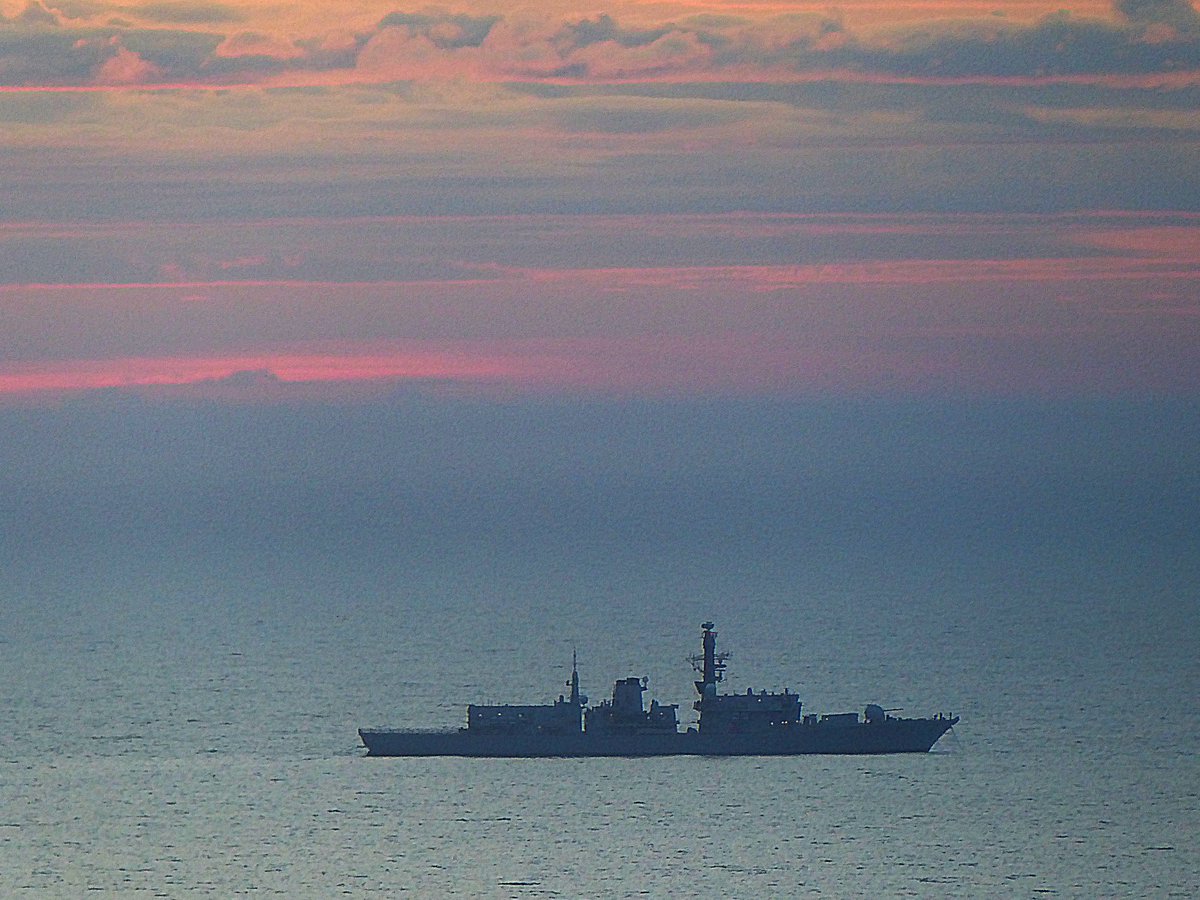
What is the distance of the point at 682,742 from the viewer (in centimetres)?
8081

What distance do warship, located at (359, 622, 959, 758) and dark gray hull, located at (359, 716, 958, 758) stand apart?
4 cm

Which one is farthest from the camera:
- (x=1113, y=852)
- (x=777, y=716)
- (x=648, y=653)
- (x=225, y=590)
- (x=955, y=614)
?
(x=225, y=590)

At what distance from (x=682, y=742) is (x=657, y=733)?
0.96 metres

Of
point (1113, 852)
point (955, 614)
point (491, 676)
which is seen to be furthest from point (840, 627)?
point (1113, 852)

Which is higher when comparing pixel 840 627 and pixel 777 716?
pixel 840 627

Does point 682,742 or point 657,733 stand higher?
point 657,733

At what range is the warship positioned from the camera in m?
79.6

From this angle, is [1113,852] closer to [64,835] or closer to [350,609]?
[64,835]

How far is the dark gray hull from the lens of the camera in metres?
79.6

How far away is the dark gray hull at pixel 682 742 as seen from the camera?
261ft

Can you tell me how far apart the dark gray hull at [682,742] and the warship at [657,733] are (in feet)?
0.12

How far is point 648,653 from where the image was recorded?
117 metres

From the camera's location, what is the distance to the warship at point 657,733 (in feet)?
261

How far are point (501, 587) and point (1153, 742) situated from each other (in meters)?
103
